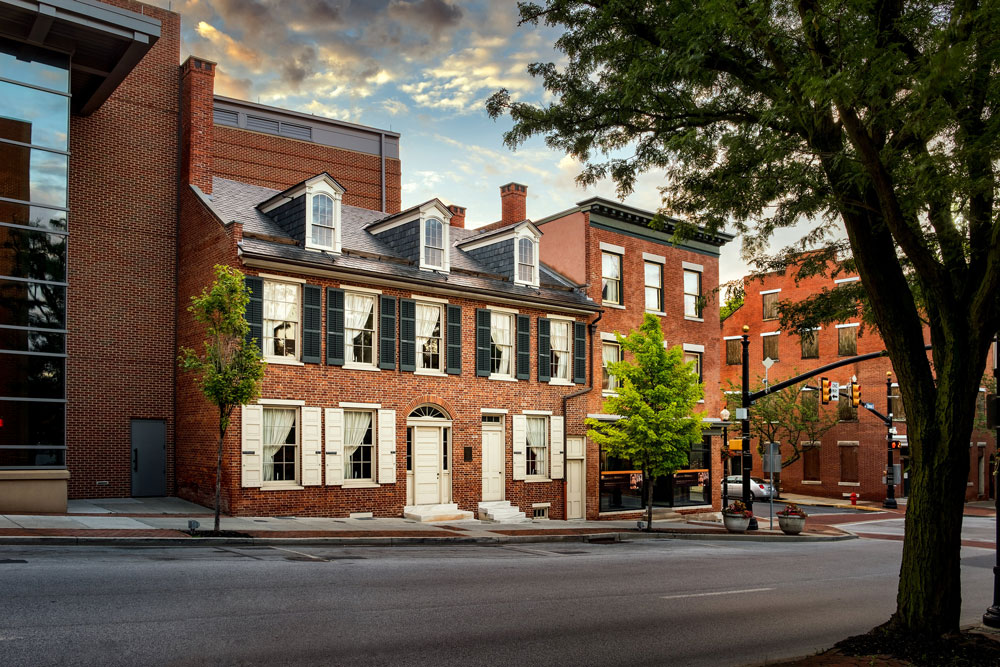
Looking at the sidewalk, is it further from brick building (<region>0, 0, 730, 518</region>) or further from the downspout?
the downspout

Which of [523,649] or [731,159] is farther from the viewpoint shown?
[731,159]

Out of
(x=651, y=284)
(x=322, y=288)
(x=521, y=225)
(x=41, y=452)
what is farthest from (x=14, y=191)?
(x=651, y=284)

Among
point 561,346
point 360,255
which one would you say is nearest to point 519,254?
point 561,346

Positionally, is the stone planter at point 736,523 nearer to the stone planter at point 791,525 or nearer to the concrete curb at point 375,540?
the concrete curb at point 375,540

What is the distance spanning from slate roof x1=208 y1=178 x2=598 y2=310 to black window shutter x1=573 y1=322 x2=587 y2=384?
854 millimetres

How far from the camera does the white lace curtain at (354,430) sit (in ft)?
75.5

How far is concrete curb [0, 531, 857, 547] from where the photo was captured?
14648 millimetres

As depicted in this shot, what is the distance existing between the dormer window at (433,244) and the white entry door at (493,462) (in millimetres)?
5187

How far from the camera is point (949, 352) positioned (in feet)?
29.1

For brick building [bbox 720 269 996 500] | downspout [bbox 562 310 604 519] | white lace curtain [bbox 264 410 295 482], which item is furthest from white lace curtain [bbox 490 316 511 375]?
brick building [bbox 720 269 996 500]

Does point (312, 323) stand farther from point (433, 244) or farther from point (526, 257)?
point (526, 257)

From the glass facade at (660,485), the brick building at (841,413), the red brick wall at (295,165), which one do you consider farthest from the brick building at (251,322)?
the brick building at (841,413)

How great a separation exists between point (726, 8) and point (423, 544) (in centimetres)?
1401

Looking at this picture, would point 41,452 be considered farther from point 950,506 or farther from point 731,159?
point 950,506
